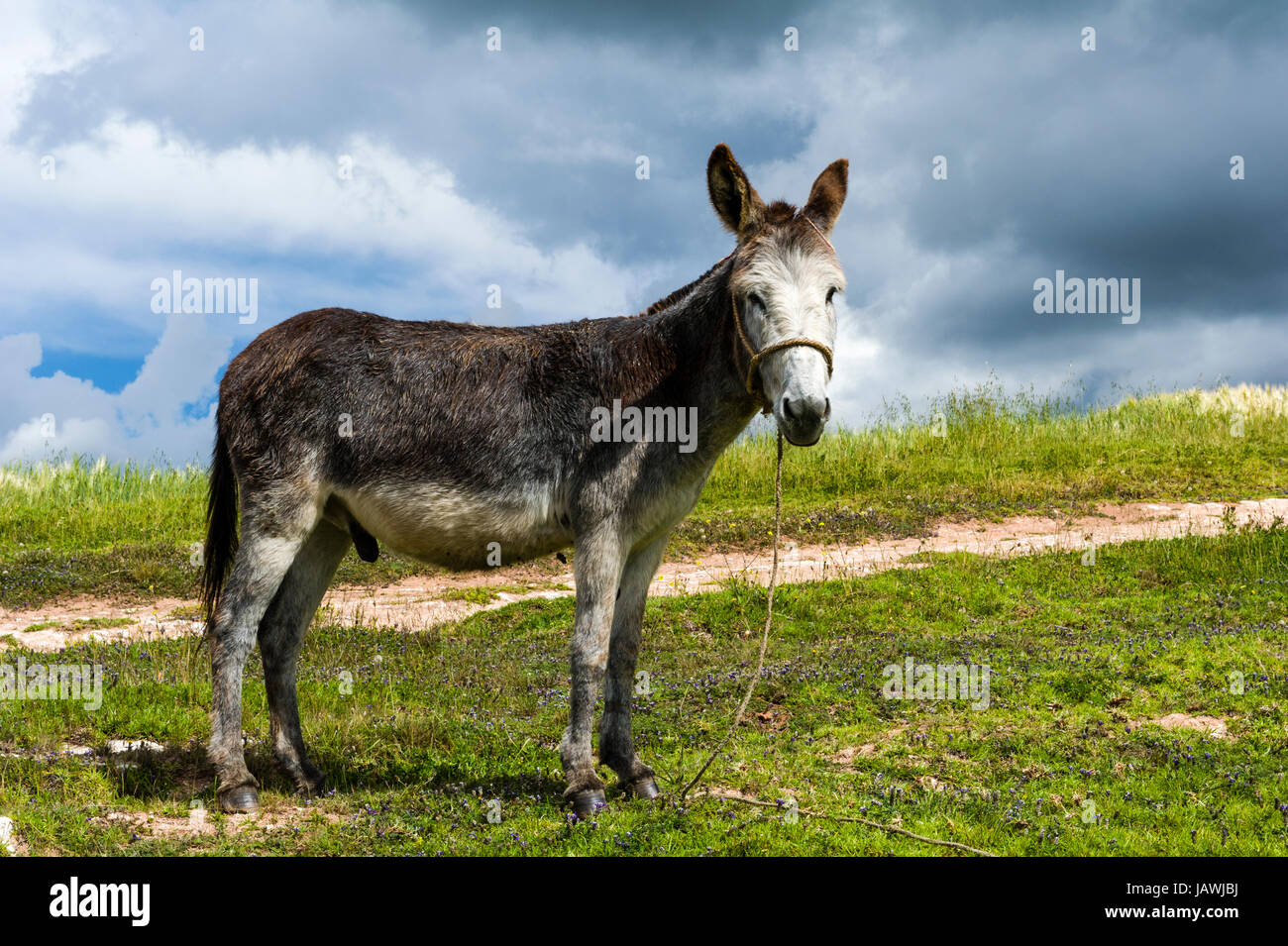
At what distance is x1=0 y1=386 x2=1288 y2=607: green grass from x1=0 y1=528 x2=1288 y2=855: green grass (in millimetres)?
3770


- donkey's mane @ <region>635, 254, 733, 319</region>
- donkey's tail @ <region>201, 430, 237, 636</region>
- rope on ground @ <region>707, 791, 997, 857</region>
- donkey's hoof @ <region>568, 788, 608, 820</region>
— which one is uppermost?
donkey's mane @ <region>635, 254, 733, 319</region>

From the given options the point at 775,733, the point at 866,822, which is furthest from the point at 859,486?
the point at 866,822

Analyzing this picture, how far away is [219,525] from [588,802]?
3230 millimetres

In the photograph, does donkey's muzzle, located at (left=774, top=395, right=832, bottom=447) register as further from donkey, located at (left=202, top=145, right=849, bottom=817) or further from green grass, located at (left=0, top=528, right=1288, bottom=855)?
green grass, located at (left=0, top=528, right=1288, bottom=855)

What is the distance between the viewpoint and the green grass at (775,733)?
5.21 m

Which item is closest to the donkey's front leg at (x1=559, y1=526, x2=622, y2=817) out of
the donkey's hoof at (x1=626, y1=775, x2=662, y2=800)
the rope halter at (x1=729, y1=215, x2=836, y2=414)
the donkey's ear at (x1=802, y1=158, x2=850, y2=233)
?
the donkey's hoof at (x1=626, y1=775, x2=662, y2=800)

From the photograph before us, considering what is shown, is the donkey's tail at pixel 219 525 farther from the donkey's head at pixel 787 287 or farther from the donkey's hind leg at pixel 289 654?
the donkey's head at pixel 787 287

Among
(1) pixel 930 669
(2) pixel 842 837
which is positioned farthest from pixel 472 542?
(1) pixel 930 669

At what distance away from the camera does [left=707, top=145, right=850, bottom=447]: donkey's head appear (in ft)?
15.4

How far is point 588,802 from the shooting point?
5414 mm

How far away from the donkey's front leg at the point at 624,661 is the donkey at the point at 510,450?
12 mm

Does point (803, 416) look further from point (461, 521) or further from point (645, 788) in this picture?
point (645, 788)

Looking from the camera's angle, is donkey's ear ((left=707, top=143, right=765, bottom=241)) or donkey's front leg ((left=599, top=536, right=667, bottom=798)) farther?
donkey's front leg ((left=599, top=536, right=667, bottom=798))
